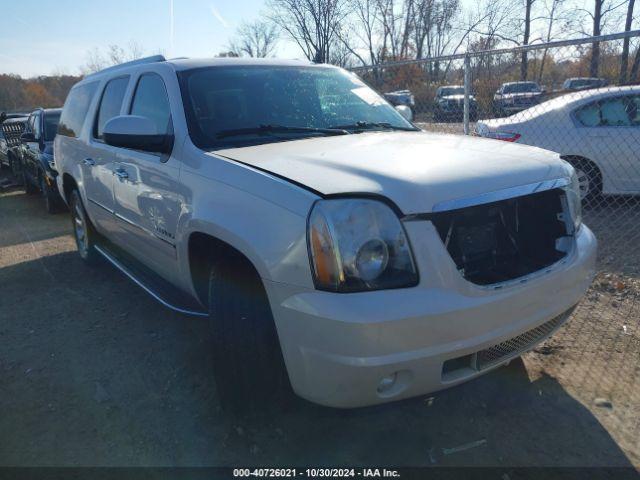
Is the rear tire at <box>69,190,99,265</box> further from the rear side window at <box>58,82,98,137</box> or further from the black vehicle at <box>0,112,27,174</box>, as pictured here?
the black vehicle at <box>0,112,27,174</box>

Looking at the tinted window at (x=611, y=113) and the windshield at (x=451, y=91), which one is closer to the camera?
the tinted window at (x=611, y=113)

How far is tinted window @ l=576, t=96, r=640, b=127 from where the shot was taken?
19.5 feet

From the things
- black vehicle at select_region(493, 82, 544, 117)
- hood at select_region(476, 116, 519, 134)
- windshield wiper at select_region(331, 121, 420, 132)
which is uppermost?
black vehicle at select_region(493, 82, 544, 117)

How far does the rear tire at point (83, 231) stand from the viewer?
5.02m

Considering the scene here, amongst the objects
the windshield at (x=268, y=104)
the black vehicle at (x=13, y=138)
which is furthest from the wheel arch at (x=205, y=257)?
the black vehicle at (x=13, y=138)

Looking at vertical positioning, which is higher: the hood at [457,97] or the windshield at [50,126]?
the hood at [457,97]

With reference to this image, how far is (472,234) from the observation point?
7.05 feet

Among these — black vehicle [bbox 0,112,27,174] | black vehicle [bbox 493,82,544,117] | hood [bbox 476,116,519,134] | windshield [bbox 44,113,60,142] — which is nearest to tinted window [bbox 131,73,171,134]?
black vehicle [bbox 493,82,544,117]

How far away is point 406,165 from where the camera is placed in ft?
7.25

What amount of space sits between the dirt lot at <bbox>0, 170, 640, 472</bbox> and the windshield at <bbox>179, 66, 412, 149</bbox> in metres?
1.53

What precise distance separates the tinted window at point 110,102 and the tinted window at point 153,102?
36 cm

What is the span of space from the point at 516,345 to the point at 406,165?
973 mm

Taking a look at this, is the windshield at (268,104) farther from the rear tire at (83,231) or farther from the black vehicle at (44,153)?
the black vehicle at (44,153)

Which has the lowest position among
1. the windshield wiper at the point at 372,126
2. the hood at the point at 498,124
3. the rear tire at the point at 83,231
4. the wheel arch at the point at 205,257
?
the rear tire at the point at 83,231
